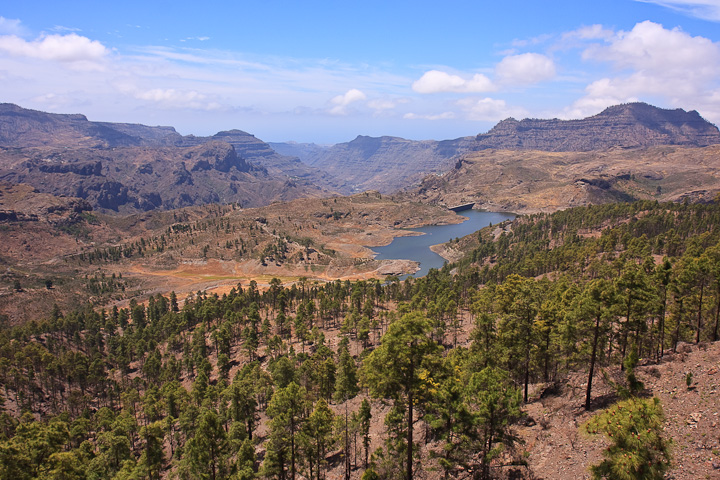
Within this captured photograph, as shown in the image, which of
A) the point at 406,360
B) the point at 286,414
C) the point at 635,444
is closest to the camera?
the point at 635,444

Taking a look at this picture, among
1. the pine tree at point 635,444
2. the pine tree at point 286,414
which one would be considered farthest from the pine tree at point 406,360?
the pine tree at point 286,414

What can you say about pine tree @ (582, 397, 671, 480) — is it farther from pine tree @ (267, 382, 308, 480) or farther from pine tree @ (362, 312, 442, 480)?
pine tree @ (267, 382, 308, 480)

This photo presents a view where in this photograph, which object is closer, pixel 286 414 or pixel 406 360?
pixel 406 360

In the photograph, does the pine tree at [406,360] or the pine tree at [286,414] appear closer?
the pine tree at [406,360]

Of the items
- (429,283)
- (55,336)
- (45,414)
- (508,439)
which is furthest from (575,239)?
(55,336)

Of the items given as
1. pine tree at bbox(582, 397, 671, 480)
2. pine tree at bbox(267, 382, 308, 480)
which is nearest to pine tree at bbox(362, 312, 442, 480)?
pine tree at bbox(582, 397, 671, 480)

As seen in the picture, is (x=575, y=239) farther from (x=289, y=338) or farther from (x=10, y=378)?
(x=10, y=378)

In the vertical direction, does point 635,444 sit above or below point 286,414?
above

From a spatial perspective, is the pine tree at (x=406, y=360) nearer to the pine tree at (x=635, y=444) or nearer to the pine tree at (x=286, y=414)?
the pine tree at (x=635, y=444)

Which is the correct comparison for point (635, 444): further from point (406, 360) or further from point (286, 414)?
point (286, 414)

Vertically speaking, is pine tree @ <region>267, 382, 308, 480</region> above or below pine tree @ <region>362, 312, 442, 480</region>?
below

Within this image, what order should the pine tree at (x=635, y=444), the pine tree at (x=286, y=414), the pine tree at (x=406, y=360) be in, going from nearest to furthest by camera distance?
the pine tree at (x=635, y=444), the pine tree at (x=406, y=360), the pine tree at (x=286, y=414)

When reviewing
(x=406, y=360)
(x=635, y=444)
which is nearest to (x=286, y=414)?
(x=406, y=360)

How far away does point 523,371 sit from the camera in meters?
41.2
